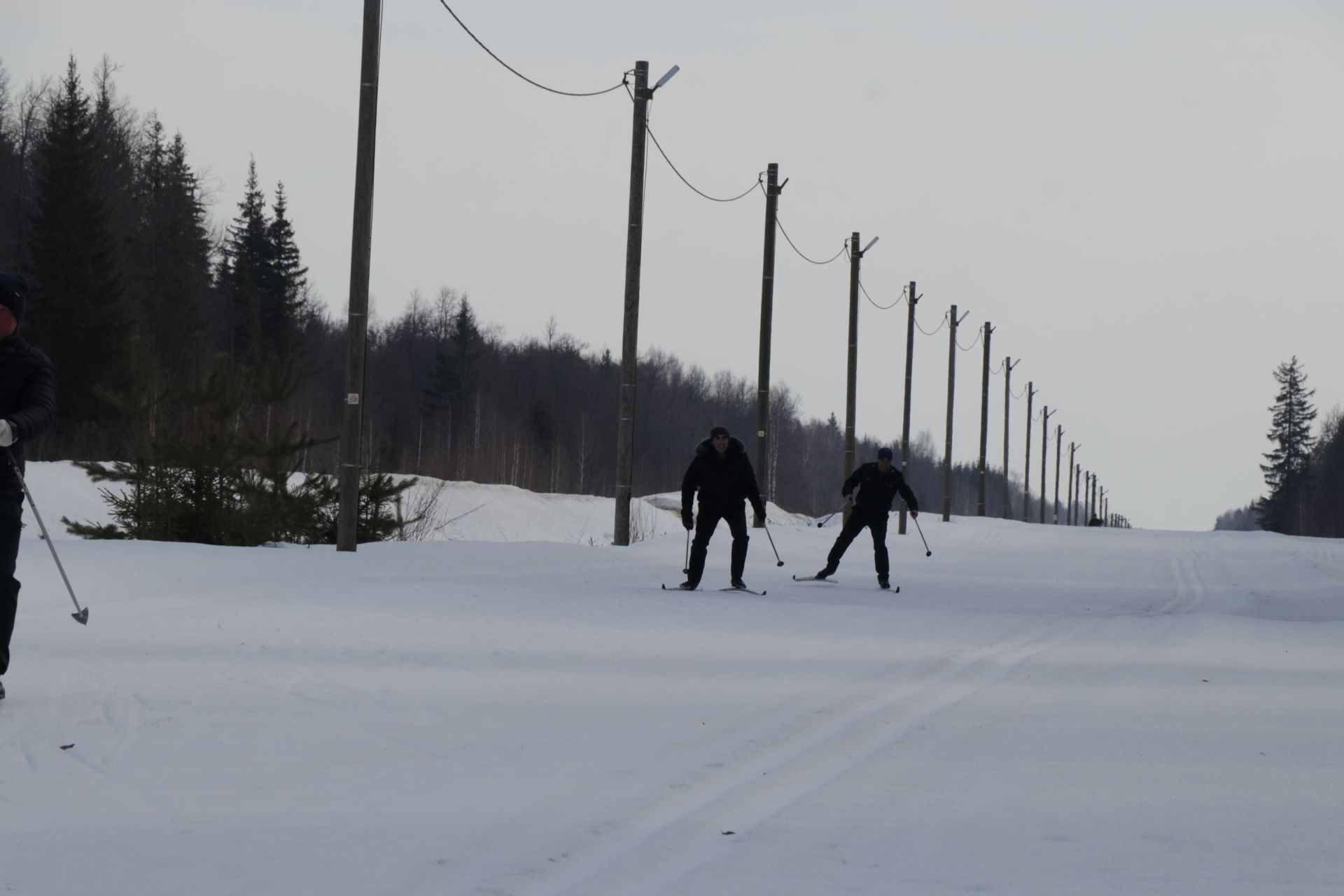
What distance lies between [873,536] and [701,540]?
3215 mm

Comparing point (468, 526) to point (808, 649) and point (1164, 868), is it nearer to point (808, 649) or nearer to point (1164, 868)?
point (808, 649)

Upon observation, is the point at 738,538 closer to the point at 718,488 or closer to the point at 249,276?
the point at 718,488

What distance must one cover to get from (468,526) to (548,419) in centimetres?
4971

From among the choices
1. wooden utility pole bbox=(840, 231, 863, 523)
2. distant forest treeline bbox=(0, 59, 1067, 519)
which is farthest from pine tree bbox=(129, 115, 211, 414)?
wooden utility pole bbox=(840, 231, 863, 523)

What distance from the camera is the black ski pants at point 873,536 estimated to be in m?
18.9

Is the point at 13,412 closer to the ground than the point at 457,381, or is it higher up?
closer to the ground

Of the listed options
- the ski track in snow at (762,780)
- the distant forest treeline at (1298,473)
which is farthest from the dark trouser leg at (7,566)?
the distant forest treeline at (1298,473)

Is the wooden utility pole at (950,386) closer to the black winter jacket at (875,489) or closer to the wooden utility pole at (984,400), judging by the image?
the wooden utility pole at (984,400)

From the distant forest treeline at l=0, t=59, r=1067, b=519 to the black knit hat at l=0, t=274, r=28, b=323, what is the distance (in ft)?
37.8

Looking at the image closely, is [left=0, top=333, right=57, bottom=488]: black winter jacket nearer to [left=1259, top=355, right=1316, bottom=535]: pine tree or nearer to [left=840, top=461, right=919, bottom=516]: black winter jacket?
[left=840, top=461, right=919, bottom=516]: black winter jacket

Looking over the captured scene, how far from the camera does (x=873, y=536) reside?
61.3ft

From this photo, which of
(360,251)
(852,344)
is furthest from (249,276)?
(360,251)

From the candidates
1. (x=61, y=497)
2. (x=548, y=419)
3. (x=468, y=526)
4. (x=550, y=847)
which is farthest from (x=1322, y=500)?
(x=550, y=847)

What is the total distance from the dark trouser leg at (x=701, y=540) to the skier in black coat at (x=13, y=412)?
9.45 metres
